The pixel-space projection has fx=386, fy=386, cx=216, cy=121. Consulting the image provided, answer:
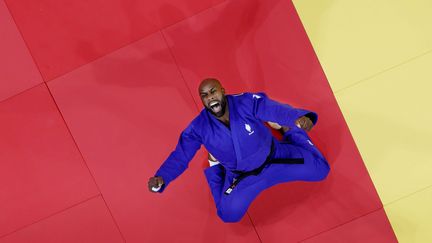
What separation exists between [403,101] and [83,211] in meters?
3.44

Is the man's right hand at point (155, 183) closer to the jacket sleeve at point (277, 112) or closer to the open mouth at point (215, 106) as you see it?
the open mouth at point (215, 106)

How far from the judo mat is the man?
0.45m

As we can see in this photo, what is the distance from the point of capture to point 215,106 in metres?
3.00

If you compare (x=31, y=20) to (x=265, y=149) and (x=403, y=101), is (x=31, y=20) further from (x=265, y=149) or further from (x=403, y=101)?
(x=403, y=101)

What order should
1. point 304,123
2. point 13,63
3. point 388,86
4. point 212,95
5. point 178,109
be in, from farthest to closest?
point 13,63
point 178,109
point 388,86
point 212,95
point 304,123

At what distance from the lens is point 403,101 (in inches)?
151

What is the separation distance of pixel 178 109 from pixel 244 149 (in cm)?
109

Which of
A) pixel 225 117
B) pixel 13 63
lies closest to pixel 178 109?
pixel 225 117

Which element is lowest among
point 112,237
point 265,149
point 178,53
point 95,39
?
point 112,237

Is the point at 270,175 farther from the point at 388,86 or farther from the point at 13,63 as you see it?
the point at 13,63

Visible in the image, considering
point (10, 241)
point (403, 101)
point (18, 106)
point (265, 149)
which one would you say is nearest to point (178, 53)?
point (265, 149)

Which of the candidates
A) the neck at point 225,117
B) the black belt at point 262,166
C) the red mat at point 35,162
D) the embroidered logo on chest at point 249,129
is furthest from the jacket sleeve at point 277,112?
the red mat at point 35,162

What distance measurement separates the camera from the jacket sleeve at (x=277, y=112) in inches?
116

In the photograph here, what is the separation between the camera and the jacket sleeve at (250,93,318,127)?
2.94 metres
